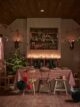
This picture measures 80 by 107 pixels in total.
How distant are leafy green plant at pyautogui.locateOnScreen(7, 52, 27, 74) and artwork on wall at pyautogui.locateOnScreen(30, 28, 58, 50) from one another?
1.00 m

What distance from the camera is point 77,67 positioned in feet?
42.7

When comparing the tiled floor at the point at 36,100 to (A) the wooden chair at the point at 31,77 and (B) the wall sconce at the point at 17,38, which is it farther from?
(B) the wall sconce at the point at 17,38

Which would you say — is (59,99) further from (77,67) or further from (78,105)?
(77,67)

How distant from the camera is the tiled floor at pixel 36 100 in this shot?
7.38m

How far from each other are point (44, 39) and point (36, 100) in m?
5.35

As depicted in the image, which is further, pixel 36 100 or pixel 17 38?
pixel 17 38

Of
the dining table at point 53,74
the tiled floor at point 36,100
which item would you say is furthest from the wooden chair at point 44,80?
the tiled floor at point 36,100

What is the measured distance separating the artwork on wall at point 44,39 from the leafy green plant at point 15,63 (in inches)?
39.5

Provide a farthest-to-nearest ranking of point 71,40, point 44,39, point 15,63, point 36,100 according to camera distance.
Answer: point 44,39 < point 71,40 < point 15,63 < point 36,100

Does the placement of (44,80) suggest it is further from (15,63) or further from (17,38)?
(17,38)

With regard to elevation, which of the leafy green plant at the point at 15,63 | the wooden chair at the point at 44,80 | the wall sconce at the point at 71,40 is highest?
the wall sconce at the point at 71,40

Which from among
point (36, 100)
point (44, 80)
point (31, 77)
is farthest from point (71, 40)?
point (36, 100)

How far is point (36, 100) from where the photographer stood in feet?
26.5

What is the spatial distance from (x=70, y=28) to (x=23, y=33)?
7.20 feet
